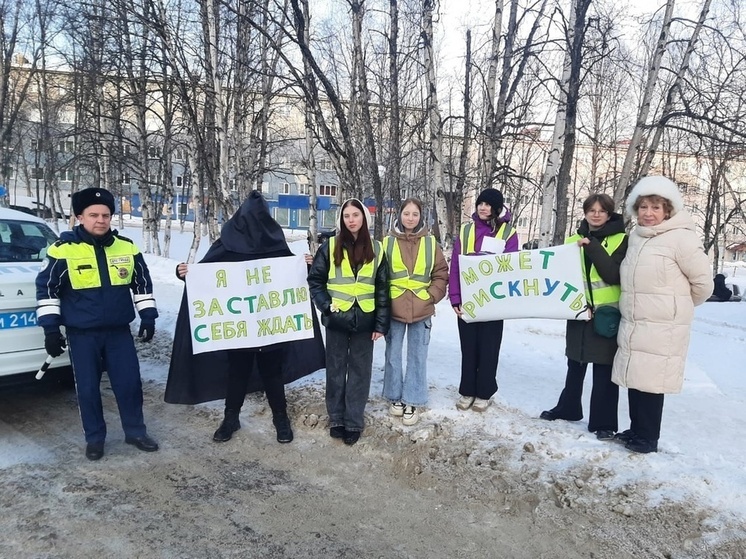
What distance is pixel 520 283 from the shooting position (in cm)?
451

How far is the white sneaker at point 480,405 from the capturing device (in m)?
4.66

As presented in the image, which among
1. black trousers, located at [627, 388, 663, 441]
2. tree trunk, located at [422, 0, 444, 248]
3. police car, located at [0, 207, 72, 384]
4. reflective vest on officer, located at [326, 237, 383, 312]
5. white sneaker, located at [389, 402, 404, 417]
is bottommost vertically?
white sneaker, located at [389, 402, 404, 417]

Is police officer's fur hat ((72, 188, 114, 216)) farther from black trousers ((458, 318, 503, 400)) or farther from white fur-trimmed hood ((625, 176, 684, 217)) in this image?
white fur-trimmed hood ((625, 176, 684, 217))

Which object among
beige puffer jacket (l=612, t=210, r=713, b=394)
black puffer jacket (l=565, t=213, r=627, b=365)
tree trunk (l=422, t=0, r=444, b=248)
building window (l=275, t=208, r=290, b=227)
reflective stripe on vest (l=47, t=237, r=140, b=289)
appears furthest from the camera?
building window (l=275, t=208, r=290, b=227)

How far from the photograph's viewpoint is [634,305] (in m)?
3.70

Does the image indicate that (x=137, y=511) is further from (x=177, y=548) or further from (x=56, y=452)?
(x=56, y=452)

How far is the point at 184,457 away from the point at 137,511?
2.59 ft

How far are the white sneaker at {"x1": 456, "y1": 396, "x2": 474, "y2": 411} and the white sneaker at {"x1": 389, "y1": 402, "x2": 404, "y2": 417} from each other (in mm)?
539

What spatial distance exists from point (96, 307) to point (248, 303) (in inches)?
46.2

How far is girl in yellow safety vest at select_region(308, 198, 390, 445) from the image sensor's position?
4.12 meters

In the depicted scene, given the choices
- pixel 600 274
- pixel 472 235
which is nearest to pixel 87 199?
pixel 472 235

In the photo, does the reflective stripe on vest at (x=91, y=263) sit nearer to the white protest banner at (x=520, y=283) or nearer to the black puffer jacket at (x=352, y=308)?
the black puffer jacket at (x=352, y=308)

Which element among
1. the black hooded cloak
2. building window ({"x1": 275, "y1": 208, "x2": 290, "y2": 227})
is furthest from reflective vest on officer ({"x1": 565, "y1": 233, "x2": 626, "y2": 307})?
building window ({"x1": 275, "y1": 208, "x2": 290, "y2": 227})

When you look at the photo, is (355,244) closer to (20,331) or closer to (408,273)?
(408,273)
